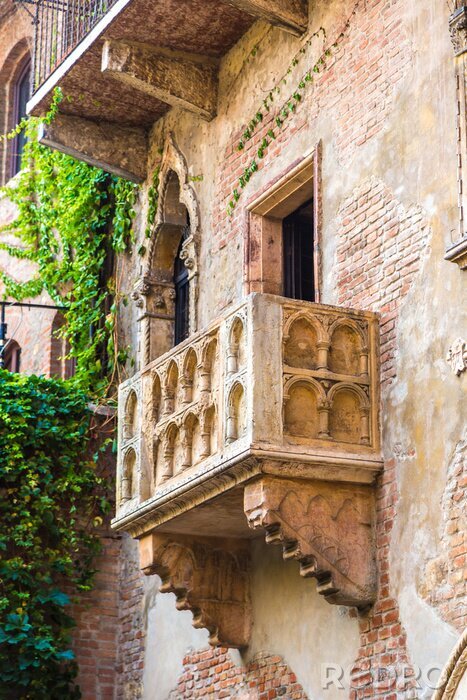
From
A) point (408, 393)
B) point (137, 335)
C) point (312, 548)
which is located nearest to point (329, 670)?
point (312, 548)

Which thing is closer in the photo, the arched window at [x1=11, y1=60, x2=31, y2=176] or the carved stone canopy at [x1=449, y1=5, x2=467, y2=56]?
the carved stone canopy at [x1=449, y1=5, x2=467, y2=56]

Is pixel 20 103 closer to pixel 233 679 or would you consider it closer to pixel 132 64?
pixel 132 64

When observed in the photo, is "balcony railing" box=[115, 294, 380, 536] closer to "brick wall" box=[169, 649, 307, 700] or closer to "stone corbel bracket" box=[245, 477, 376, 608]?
"stone corbel bracket" box=[245, 477, 376, 608]

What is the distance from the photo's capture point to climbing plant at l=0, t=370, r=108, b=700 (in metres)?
12.3

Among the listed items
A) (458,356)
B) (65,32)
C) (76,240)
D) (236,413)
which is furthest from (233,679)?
(65,32)

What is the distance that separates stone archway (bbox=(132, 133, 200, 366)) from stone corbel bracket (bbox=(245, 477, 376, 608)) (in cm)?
407

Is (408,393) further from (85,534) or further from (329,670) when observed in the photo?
(85,534)

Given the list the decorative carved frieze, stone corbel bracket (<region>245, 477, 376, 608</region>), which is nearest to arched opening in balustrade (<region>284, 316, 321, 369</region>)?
stone corbel bracket (<region>245, 477, 376, 608</region>)

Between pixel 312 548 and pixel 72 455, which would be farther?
pixel 72 455

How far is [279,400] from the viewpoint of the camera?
9461mm

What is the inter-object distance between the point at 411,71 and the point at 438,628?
3.60 m

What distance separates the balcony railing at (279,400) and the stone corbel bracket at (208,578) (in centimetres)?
68

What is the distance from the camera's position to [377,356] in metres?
A: 9.85

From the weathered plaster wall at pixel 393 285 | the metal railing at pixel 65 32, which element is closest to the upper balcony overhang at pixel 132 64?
the metal railing at pixel 65 32
